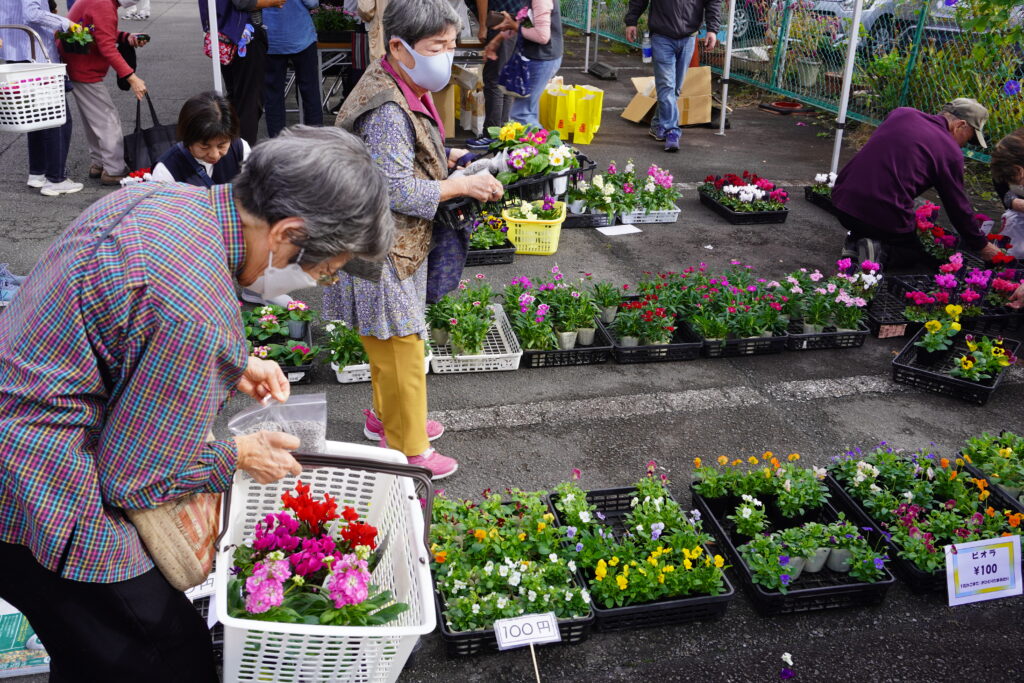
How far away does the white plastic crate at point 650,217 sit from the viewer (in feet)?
22.1

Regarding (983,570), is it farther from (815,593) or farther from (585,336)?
(585,336)

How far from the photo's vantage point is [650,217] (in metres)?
6.82

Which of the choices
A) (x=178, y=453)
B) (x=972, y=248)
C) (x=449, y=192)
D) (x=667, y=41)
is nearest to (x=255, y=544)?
(x=178, y=453)

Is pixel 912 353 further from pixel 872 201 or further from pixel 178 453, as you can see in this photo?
pixel 178 453

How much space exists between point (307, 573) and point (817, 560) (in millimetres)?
1922

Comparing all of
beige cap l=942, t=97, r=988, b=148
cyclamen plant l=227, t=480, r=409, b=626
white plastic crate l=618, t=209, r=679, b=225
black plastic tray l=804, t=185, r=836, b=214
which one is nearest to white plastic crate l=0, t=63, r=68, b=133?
white plastic crate l=618, t=209, r=679, b=225

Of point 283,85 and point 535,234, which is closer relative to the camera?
point 535,234

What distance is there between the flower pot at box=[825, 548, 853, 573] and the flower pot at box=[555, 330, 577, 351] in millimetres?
1858

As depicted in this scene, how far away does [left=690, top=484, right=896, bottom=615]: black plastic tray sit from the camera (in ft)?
9.75

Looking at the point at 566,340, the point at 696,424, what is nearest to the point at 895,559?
the point at 696,424

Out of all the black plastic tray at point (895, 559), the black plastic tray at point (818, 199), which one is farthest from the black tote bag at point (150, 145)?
the black plastic tray at point (818, 199)

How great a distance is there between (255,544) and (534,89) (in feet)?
19.8

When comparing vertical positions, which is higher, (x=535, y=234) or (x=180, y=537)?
(x=180, y=537)

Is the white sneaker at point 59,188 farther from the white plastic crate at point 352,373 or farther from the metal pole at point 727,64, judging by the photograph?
the metal pole at point 727,64
